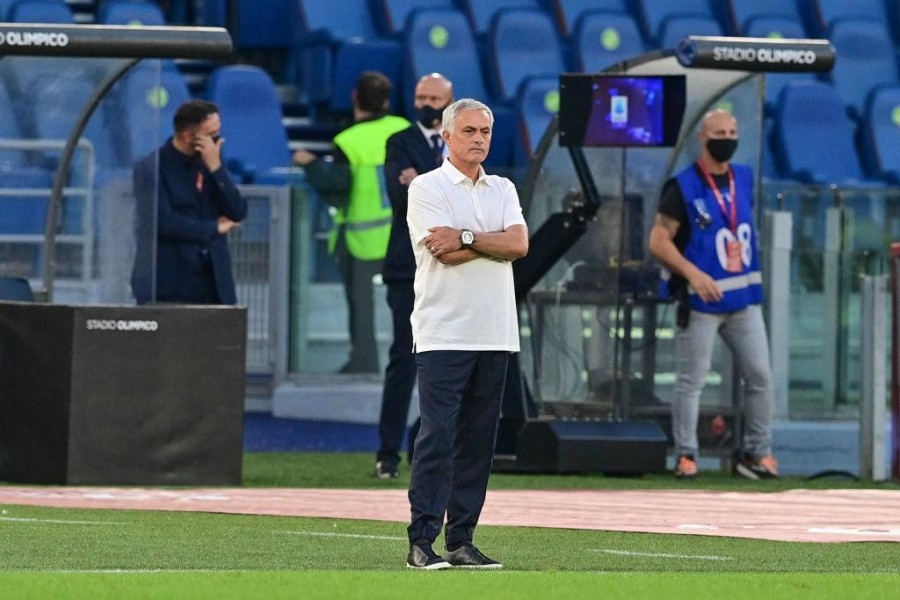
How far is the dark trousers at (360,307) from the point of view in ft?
49.2

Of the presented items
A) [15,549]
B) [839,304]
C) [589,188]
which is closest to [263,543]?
[15,549]

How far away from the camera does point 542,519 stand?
31.8 feet

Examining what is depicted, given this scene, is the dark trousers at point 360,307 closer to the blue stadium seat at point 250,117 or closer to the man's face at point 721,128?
the blue stadium seat at point 250,117

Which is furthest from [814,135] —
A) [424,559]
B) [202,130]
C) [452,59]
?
[424,559]

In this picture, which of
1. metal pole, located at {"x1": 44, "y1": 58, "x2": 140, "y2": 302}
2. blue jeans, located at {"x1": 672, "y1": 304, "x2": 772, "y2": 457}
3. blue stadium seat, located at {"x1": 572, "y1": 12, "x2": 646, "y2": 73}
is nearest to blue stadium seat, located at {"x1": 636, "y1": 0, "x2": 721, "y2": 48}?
blue stadium seat, located at {"x1": 572, "y1": 12, "x2": 646, "y2": 73}

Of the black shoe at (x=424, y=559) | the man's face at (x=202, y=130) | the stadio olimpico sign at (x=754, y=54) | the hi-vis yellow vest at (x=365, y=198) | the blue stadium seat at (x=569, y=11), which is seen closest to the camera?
the black shoe at (x=424, y=559)

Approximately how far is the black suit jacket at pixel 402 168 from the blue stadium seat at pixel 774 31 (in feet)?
32.4

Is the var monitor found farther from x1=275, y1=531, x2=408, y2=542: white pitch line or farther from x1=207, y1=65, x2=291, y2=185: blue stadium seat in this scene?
x1=207, y1=65, x2=291, y2=185: blue stadium seat

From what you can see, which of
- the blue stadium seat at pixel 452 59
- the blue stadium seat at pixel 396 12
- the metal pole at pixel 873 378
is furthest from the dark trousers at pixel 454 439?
the blue stadium seat at pixel 396 12

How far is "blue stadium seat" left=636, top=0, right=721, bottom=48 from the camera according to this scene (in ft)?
70.2

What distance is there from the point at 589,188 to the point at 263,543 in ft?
15.8

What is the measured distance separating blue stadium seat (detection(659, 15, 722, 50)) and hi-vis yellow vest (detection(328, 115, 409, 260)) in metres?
6.79

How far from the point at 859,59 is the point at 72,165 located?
1145 centimetres

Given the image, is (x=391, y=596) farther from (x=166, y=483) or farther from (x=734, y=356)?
(x=734, y=356)
